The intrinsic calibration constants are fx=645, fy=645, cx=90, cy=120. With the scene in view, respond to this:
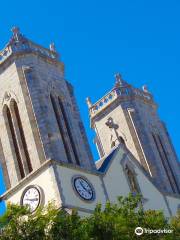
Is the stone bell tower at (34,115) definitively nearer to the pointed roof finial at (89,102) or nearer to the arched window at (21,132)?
the arched window at (21,132)

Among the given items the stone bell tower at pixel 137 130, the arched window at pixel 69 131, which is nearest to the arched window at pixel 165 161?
the stone bell tower at pixel 137 130

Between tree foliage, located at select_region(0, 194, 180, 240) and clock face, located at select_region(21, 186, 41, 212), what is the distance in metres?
6.83

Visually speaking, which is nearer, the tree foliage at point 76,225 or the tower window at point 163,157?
the tree foliage at point 76,225

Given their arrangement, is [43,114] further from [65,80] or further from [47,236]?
[47,236]

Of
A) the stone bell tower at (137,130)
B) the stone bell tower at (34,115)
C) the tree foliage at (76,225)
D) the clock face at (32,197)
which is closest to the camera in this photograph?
the tree foliage at (76,225)

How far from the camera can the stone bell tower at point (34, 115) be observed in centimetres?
3306

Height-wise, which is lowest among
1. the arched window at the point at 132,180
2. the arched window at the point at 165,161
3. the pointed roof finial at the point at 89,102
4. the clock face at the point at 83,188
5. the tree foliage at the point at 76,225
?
the tree foliage at the point at 76,225

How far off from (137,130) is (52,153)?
11.7 metres

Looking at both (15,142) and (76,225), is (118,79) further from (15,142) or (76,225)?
(76,225)

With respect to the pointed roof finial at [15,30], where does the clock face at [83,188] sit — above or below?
below

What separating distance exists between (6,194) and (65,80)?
8379mm

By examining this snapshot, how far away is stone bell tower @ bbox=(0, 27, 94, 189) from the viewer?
1302 inches

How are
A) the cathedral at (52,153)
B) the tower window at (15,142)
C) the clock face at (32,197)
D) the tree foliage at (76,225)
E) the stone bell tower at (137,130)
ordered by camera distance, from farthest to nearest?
the stone bell tower at (137,130)
the tower window at (15,142)
the cathedral at (52,153)
the clock face at (32,197)
the tree foliage at (76,225)

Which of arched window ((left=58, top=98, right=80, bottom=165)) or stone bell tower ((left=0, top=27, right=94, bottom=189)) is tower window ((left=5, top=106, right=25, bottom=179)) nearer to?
stone bell tower ((left=0, top=27, right=94, bottom=189))
